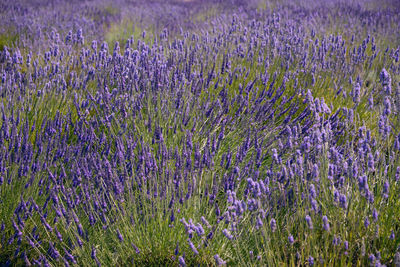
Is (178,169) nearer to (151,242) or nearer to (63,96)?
(151,242)

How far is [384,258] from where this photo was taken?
157 centimetres

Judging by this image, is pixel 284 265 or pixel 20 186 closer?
pixel 284 265

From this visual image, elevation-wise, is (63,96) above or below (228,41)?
below

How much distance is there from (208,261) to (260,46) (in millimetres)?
2783

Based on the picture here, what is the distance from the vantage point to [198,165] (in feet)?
6.46

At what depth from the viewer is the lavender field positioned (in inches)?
64.1

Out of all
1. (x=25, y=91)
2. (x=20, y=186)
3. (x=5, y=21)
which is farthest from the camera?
(x=5, y=21)

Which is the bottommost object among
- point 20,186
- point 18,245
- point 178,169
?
point 18,245

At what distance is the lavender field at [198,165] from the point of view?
1627 millimetres

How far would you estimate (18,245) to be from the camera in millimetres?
1725

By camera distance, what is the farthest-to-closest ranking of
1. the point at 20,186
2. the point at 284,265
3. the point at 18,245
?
1. the point at 20,186
2. the point at 18,245
3. the point at 284,265

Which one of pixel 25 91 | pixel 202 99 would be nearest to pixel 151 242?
pixel 202 99

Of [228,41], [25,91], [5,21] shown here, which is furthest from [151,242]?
[5,21]

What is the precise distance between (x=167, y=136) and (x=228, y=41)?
1.82m
